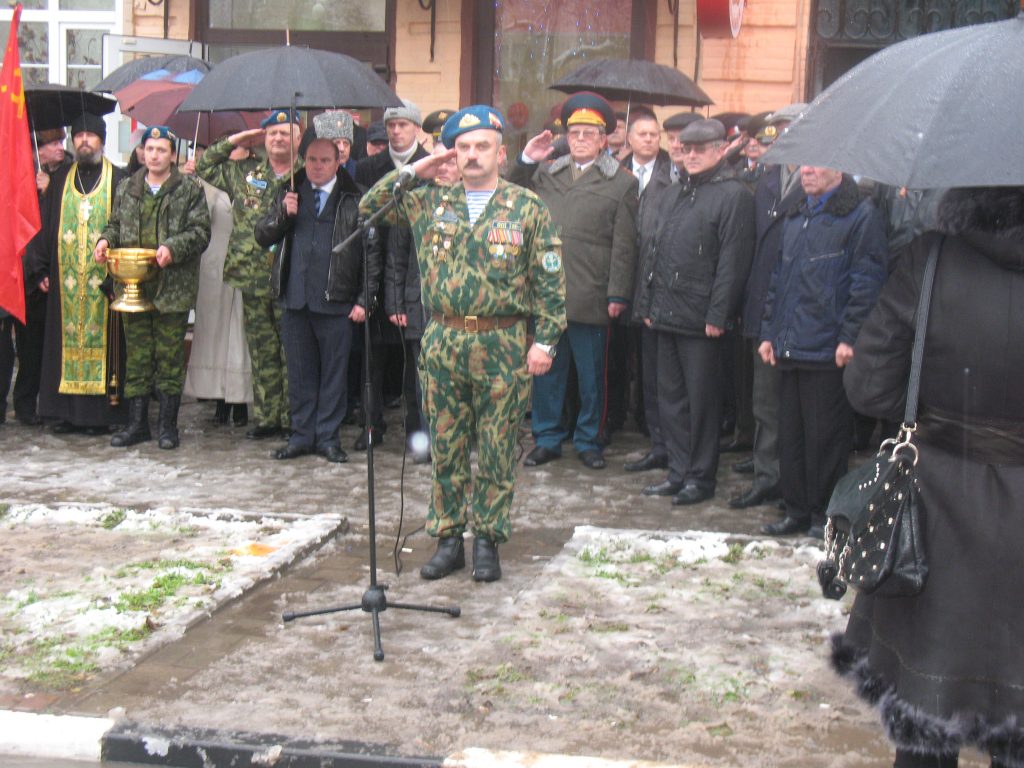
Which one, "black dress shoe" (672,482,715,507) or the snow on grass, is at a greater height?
"black dress shoe" (672,482,715,507)

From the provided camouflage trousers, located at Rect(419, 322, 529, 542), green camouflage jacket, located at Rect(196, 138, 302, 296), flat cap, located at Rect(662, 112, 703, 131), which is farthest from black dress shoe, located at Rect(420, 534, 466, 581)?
flat cap, located at Rect(662, 112, 703, 131)

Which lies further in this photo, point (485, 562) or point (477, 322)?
point (485, 562)

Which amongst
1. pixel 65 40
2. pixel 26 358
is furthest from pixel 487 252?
pixel 65 40

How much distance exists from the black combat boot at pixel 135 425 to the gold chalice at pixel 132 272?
2.13 ft

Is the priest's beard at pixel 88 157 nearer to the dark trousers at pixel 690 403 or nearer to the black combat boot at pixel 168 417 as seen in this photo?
the black combat boot at pixel 168 417

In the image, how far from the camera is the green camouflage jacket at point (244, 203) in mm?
9055

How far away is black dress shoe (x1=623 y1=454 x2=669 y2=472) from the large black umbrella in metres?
2.67

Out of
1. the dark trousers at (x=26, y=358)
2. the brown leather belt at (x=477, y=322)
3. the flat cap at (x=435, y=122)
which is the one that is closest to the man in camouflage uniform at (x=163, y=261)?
the dark trousers at (x=26, y=358)

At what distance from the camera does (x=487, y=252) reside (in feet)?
19.5

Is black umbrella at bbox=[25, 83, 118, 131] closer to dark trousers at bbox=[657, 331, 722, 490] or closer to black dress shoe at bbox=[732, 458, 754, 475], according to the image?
dark trousers at bbox=[657, 331, 722, 490]

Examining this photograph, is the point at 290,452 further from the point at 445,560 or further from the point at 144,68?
the point at 144,68

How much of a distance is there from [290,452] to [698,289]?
285 centimetres

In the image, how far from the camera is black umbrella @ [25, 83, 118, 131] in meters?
9.80

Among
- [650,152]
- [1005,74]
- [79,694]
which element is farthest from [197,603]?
[650,152]
